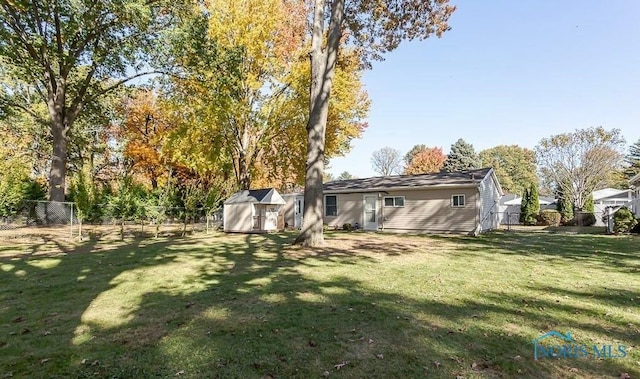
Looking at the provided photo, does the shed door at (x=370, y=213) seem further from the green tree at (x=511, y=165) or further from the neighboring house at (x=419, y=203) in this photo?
the green tree at (x=511, y=165)

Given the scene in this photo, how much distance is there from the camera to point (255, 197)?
17750 millimetres

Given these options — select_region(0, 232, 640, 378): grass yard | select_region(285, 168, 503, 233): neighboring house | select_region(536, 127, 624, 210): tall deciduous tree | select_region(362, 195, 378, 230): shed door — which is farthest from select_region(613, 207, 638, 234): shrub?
select_region(536, 127, 624, 210): tall deciduous tree

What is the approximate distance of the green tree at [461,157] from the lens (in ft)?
139

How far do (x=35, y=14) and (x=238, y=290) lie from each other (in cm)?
1645

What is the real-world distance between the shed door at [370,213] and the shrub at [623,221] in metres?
11.3

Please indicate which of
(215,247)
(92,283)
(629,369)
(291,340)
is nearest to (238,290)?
(291,340)

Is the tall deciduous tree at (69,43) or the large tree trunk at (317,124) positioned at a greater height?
the tall deciduous tree at (69,43)

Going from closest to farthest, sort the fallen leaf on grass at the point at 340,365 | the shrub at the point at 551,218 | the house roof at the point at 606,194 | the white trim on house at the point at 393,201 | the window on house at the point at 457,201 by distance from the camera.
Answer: the fallen leaf on grass at the point at 340,365
the window on house at the point at 457,201
the white trim on house at the point at 393,201
the shrub at the point at 551,218
the house roof at the point at 606,194

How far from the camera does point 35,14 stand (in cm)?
1442

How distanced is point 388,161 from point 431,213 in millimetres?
45610

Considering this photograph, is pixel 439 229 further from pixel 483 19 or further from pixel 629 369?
pixel 629 369

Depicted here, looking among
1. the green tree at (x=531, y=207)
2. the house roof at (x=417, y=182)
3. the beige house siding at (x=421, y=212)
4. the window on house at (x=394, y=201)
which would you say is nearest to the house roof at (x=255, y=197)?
the house roof at (x=417, y=182)

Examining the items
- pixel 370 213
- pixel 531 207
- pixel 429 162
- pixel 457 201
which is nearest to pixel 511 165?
pixel 429 162

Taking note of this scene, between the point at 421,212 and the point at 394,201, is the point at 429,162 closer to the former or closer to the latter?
the point at 394,201
